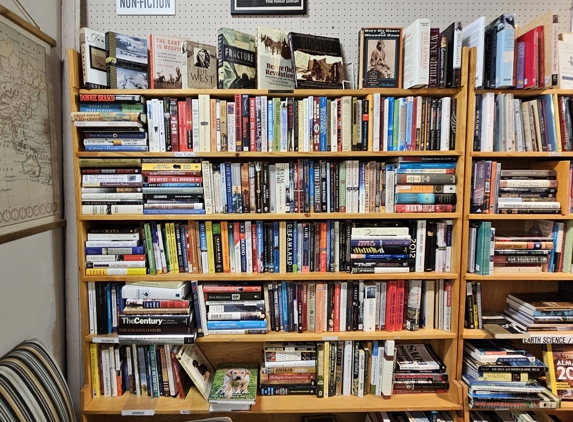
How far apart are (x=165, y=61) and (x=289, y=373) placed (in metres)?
1.61

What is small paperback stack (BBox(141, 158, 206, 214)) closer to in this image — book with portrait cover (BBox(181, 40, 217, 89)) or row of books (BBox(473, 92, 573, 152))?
book with portrait cover (BBox(181, 40, 217, 89))

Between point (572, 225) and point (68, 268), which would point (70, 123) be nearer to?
point (68, 268)

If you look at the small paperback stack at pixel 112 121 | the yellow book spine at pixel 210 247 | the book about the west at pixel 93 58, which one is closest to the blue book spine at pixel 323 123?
the yellow book spine at pixel 210 247

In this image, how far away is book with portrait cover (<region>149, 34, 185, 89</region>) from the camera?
170cm

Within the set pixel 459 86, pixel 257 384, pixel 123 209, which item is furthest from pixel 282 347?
pixel 459 86

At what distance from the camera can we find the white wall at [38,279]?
1.44m

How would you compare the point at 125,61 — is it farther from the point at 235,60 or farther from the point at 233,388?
the point at 233,388

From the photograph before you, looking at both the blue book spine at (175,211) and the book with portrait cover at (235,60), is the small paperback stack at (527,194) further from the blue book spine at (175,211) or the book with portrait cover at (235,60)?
the blue book spine at (175,211)

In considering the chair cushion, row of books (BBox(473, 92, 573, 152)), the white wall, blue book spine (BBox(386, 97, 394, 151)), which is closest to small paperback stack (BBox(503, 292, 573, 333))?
row of books (BBox(473, 92, 573, 152))

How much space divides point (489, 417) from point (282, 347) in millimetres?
1076

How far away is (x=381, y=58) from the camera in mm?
1695

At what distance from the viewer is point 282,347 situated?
183 cm

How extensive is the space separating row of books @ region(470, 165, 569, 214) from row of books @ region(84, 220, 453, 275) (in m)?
0.20

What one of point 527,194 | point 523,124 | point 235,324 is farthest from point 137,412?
point 523,124
